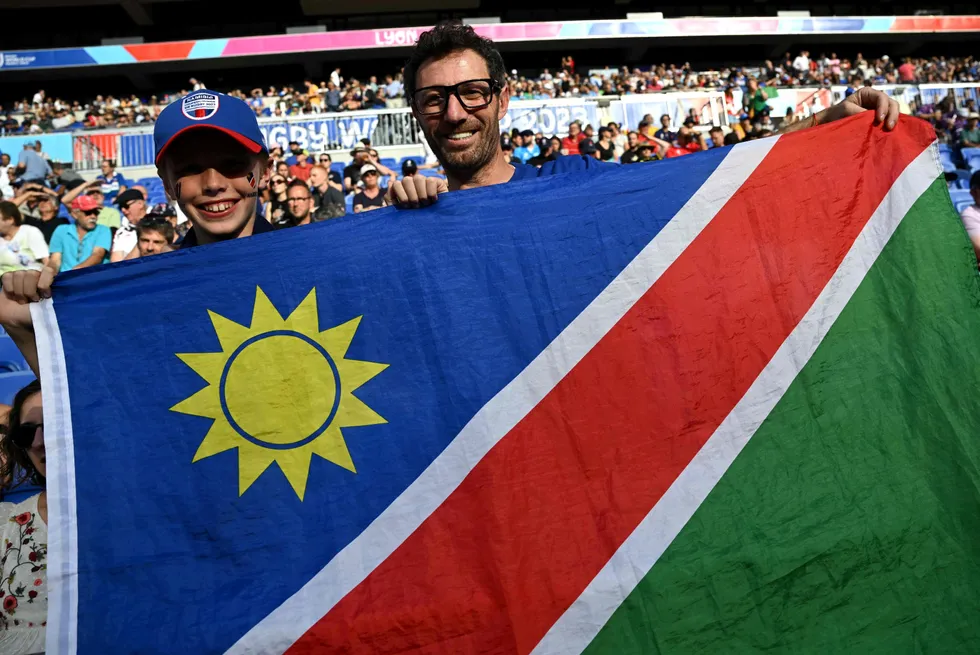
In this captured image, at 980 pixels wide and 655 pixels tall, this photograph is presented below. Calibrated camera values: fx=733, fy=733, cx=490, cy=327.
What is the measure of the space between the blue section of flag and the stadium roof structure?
27.4m

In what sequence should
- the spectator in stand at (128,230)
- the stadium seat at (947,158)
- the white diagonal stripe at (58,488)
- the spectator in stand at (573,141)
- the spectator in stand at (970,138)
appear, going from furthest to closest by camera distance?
the spectator in stand at (970,138)
the stadium seat at (947,158)
the spectator in stand at (573,141)
the spectator in stand at (128,230)
the white diagonal stripe at (58,488)

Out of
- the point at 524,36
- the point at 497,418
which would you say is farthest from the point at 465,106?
the point at 524,36

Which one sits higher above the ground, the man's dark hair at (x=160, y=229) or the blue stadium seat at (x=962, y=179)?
the blue stadium seat at (x=962, y=179)

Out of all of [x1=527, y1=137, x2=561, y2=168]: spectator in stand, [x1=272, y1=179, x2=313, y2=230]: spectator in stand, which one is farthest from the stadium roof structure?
[x1=272, y1=179, x2=313, y2=230]: spectator in stand

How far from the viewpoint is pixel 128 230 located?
671 cm

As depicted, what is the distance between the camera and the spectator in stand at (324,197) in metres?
6.98

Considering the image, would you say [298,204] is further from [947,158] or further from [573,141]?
[947,158]

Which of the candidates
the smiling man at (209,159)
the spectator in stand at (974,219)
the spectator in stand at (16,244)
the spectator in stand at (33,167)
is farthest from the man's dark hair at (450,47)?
the spectator in stand at (33,167)

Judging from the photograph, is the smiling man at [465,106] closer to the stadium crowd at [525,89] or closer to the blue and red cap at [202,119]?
the blue and red cap at [202,119]

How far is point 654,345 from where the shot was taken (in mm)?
2152

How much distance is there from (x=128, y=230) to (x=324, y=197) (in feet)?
7.07

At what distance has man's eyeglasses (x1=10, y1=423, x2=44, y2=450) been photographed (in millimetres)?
2416

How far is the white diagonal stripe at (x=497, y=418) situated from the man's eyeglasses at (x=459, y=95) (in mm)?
713

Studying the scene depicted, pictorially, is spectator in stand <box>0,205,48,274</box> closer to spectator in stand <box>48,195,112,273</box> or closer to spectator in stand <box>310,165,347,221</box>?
spectator in stand <box>48,195,112,273</box>
